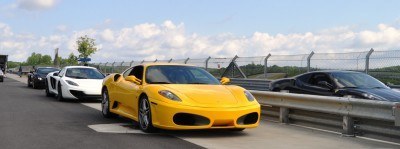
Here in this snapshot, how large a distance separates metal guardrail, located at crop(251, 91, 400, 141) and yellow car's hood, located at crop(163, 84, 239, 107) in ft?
5.51

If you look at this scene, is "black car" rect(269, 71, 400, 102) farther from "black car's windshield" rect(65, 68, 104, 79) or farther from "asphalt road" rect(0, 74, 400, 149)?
"black car's windshield" rect(65, 68, 104, 79)

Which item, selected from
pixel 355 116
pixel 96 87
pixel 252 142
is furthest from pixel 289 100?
pixel 96 87

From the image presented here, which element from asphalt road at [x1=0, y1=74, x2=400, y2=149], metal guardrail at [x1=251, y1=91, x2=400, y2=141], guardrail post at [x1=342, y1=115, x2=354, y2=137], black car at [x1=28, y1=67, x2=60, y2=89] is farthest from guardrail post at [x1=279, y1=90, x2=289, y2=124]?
black car at [x1=28, y1=67, x2=60, y2=89]

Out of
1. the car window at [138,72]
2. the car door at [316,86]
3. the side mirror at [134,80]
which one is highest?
the car window at [138,72]

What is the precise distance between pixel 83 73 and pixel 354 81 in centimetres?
843

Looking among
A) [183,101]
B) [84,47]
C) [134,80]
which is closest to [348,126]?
[183,101]

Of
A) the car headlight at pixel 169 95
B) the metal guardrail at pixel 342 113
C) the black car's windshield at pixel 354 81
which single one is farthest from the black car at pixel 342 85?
the car headlight at pixel 169 95

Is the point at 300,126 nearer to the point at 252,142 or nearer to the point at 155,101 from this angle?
the point at 252,142

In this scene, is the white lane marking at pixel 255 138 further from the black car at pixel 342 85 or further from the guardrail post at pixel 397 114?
the black car at pixel 342 85

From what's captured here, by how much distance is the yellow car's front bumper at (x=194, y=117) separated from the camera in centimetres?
736

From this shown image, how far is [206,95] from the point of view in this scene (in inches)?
303

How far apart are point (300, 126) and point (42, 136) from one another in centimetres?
450

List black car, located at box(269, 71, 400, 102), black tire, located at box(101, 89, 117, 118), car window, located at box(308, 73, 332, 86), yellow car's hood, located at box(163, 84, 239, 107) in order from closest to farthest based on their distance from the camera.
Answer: yellow car's hood, located at box(163, 84, 239, 107) < black car, located at box(269, 71, 400, 102) < black tire, located at box(101, 89, 117, 118) < car window, located at box(308, 73, 332, 86)

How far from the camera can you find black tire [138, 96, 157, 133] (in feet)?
25.6
